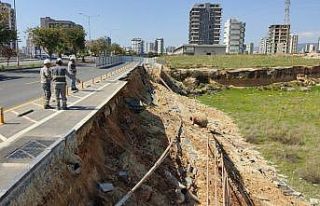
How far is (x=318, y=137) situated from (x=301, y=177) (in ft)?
23.0

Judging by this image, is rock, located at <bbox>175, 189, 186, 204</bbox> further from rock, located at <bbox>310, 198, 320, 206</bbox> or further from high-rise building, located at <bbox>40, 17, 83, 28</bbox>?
high-rise building, located at <bbox>40, 17, 83, 28</bbox>

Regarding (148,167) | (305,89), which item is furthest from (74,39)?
(148,167)

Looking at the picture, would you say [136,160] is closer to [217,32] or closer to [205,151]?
[205,151]

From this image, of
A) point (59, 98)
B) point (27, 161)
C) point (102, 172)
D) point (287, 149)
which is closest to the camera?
point (27, 161)

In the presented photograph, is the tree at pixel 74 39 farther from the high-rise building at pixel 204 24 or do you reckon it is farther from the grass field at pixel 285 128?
the high-rise building at pixel 204 24

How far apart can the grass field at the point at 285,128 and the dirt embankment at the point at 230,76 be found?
5.10 m

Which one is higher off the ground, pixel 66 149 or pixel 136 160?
pixel 66 149

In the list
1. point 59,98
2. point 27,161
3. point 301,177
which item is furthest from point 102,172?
point 301,177

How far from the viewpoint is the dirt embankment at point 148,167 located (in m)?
8.67

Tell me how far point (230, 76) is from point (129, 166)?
143 ft

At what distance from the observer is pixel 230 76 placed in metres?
53.4

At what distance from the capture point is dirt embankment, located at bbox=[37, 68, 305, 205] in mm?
8672

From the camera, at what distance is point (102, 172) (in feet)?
33.0

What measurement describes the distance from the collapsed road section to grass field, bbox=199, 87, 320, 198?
104 centimetres
